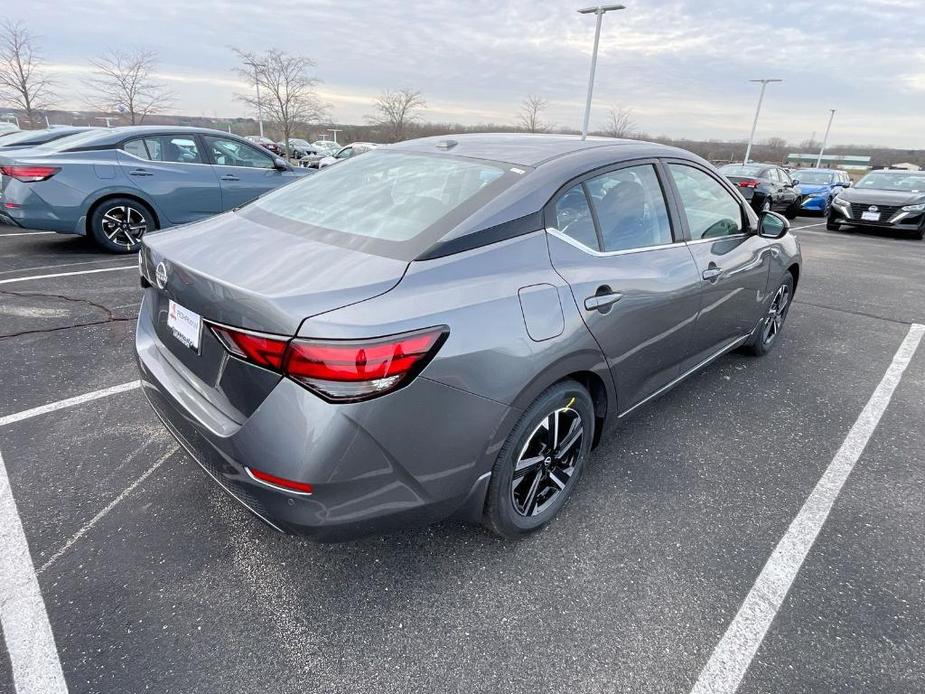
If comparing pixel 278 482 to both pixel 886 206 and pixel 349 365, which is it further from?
pixel 886 206

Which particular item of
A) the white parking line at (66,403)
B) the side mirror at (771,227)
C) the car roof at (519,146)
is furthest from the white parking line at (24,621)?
the side mirror at (771,227)

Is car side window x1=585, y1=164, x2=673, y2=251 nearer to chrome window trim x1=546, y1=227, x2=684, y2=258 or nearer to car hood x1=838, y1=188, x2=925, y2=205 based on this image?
chrome window trim x1=546, y1=227, x2=684, y2=258

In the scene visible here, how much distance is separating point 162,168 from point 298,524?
6.67 meters

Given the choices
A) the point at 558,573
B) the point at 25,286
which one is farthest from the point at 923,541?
the point at 25,286

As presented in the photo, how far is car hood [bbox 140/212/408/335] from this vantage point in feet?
5.17

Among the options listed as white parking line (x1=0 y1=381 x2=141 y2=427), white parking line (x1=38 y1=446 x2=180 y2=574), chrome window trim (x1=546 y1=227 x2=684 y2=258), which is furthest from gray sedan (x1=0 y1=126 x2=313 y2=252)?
chrome window trim (x1=546 y1=227 x2=684 y2=258)

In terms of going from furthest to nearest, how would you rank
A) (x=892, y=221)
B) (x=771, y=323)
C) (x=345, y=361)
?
(x=892, y=221), (x=771, y=323), (x=345, y=361)

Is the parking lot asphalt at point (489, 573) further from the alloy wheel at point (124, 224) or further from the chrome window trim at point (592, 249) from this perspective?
the alloy wheel at point (124, 224)

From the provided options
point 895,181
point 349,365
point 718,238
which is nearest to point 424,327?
point 349,365

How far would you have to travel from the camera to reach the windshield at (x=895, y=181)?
1282cm

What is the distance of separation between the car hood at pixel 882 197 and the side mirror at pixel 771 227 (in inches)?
440

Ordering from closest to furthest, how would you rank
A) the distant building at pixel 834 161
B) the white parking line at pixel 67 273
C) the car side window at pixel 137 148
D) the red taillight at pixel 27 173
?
the white parking line at pixel 67 273 → the red taillight at pixel 27 173 → the car side window at pixel 137 148 → the distant building at pixel 834 161

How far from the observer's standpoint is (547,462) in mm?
2279

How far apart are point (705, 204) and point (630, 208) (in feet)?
2.96
